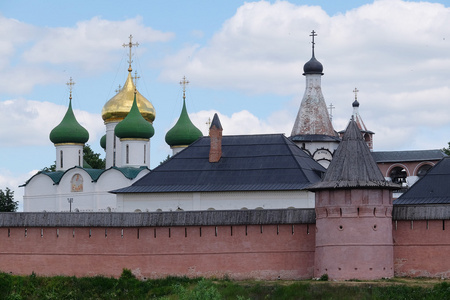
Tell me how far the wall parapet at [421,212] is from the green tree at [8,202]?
87.0ft

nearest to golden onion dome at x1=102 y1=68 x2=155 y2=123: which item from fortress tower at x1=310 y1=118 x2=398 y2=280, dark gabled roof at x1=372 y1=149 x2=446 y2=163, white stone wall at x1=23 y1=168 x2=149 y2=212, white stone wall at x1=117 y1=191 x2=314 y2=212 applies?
white stone wall at x1=23 y1=168 x2=149 y2=212

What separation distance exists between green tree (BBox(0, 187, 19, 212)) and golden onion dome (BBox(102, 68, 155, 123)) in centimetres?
638

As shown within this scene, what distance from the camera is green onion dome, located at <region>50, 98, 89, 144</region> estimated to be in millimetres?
49906

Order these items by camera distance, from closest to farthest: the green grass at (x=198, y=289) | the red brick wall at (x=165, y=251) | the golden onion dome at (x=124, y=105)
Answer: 1. the green grass at (x=198, y=289)
2. the red brick wall at (x=165, y=251)
3. the golden onion dome at (x=124, y=105)

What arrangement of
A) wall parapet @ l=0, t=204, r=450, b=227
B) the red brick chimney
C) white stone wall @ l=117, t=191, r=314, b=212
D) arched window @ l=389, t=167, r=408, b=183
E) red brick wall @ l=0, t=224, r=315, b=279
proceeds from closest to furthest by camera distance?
wall parapet @ l=0, t=204, r=450, b=227 → red brick wall @ l=0, t=224, r=315, b=279 → white stone wall @ l=117, t=191, r=314, b=212 → the red brick chimney → arched window @ l=389, t=167, r=408, b=183

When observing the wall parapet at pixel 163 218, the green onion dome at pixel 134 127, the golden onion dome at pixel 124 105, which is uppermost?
the golden onion dome at pixel 124 105

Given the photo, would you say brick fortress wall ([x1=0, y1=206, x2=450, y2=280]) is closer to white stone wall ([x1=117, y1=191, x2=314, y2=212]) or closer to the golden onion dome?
white stone wall ([x1=117, y1=191, x2=314, y2=212])

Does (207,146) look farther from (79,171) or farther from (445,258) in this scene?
(445,258)

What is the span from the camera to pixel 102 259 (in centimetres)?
3291

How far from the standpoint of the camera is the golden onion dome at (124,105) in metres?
50.9

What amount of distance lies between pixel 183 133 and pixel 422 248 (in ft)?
66.8

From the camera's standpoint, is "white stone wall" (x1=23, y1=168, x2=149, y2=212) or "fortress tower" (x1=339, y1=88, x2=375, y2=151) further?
"fortress tower" (x1=339, y1=88, x2=375, y2=151)

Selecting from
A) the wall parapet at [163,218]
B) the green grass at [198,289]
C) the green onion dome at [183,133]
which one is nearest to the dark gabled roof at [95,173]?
the green onion dome at [183,133]

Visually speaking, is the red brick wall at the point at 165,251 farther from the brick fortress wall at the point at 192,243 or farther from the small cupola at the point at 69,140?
the small cupola at the point at 69,140
